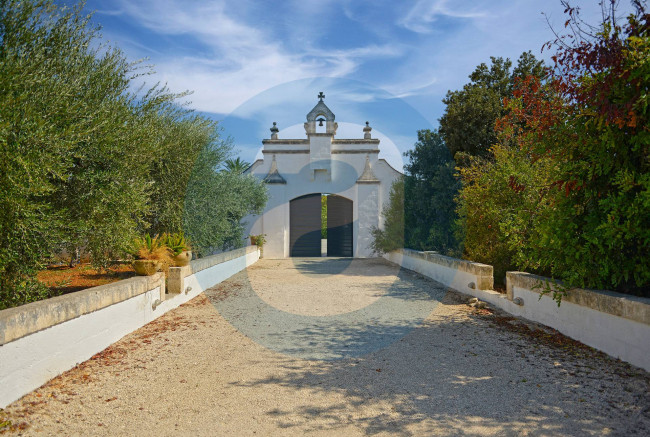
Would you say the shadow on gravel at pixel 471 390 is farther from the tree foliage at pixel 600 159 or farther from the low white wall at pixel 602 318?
the tree foliage at pixel 600 159

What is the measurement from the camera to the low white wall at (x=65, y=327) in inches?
143

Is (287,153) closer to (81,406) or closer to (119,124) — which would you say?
(119,124)

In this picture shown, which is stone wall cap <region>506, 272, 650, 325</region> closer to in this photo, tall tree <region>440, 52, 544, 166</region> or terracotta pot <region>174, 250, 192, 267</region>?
terracotta pot <region>174, 250, 192, 267</region>

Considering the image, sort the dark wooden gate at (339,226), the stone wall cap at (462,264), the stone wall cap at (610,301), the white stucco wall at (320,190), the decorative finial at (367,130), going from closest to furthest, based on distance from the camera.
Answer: the stone wall cap at (610,301), the stone wall cap at (462,264), the white stucco wall at (320,190), the dark wooden gate at (339,226), the decorative finial at (367,130)

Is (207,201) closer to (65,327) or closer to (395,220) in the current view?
(65,327)

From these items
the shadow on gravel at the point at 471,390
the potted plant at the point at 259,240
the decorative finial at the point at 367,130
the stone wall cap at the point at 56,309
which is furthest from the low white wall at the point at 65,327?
the decorative finial at the point at 367,130

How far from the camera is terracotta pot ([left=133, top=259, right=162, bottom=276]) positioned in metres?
7.21

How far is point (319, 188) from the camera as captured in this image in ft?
75.3

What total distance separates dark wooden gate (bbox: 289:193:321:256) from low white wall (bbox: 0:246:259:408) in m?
15.9

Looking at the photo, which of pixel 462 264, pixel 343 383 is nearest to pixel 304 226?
pixel 462 264

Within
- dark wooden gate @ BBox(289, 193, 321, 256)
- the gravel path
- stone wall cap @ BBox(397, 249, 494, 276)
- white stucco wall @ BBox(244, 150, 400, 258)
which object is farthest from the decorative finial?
the gravel path

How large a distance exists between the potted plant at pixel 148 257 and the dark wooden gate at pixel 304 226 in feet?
47.9

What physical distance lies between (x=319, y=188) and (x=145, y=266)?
16121mm

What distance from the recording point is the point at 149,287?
6.86 m
